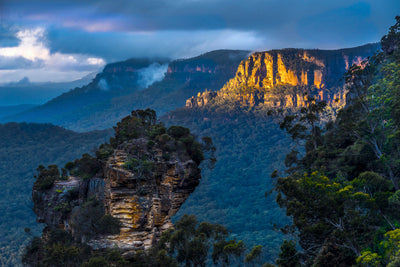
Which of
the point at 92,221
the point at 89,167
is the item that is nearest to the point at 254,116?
the point at 89,167

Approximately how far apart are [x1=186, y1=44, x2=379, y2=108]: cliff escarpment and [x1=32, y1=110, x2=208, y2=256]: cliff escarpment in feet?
401

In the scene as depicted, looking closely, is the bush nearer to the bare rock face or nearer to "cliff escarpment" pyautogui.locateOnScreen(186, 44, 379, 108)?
the bare rock face

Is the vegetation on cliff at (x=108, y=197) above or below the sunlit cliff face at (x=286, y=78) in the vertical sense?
below

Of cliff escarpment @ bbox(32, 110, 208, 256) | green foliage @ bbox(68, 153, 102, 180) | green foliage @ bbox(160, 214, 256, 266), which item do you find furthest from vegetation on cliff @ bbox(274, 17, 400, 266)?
green foliage @ bbox(68, 153, 102, 180)

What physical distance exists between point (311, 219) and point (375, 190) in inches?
149

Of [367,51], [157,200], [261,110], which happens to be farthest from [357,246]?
[367,51]

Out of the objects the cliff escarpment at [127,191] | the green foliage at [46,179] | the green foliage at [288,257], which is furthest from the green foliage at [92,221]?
the green foliage at [288,257]

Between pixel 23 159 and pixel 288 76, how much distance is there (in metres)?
111

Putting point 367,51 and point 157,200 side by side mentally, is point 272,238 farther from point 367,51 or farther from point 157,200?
point 367,51

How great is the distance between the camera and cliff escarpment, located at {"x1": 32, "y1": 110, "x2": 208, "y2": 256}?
25484mm

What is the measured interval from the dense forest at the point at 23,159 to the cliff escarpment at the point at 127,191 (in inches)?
2105

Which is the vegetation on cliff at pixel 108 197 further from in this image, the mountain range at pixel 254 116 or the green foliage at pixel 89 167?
the mountain range at pixel 254 116

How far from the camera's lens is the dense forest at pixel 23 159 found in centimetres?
9199

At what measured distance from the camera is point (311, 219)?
20.9m
